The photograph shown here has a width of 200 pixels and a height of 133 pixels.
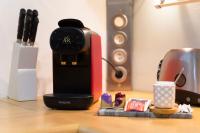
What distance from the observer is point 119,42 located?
1.53 metres

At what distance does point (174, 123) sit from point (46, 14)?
→ 0.79 meters

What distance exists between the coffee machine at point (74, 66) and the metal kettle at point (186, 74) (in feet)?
0.91

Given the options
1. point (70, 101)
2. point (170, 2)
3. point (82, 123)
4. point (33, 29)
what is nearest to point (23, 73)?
point (33, 29)

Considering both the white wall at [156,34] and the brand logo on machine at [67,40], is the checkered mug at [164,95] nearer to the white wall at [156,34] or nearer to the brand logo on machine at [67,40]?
the brand logo on machine at [67,40]

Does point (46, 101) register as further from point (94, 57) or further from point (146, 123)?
point (146, 123)

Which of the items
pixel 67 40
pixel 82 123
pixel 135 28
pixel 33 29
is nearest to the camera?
pixel 82 123

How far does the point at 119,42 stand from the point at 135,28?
0.37 ft

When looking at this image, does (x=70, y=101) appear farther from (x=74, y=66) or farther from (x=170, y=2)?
(x=170, y=2)

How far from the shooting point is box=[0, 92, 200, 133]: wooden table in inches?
29.1

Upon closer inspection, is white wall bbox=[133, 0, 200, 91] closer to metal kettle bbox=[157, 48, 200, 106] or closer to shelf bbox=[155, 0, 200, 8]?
shelf bbox=[155, 0, 200, 8]

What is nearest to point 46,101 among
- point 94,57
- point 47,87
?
point 94,57

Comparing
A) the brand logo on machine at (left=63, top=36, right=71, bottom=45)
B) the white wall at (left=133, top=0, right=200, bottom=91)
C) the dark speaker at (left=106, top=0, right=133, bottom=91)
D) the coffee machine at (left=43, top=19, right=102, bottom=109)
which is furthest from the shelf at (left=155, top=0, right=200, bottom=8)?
the brand logo on machine at (left=63, top=36, right=71, bottom=45)

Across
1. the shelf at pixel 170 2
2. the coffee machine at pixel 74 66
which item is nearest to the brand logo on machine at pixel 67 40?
the coffee machine at pixel 74 66

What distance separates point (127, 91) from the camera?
151 cm
